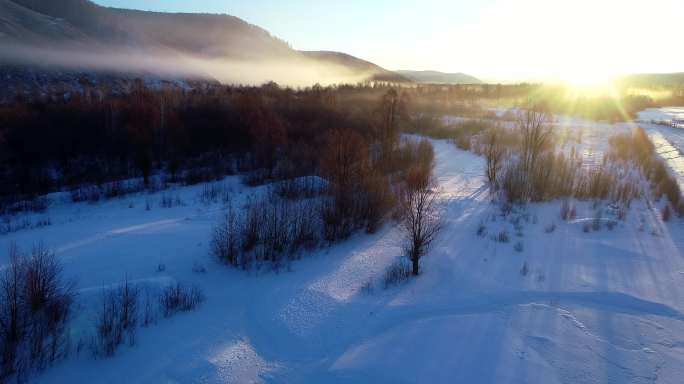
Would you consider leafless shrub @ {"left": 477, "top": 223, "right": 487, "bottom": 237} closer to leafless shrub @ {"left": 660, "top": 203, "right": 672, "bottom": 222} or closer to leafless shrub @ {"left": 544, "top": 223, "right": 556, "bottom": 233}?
leafless shrub @ {"left": 544, "top": 223, "right": 556, "bottom": 233}

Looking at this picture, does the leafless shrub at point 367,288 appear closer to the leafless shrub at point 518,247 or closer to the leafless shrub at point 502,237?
the leafless shrub at point 518,247

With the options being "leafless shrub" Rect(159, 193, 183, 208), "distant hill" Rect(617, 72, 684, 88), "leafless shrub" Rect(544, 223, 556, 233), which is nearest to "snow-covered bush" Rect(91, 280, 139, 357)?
"leafless shrub" Rect(159, 193, 183, 208)

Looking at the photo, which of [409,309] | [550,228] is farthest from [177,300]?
[550,228]

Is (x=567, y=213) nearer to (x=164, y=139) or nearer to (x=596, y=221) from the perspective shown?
(x=596, y=221)

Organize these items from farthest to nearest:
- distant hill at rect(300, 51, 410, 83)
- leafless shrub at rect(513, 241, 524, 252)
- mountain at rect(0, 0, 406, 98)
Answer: distant hill at rect(300, 51, 410, 83)
mountain at rect(0, 0, 406, 98)
leafless shrub at rect(513, 241, 524, 252)

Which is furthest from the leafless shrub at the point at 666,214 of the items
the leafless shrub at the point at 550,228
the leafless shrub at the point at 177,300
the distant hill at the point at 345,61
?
the distant hill at the point at 345,61
